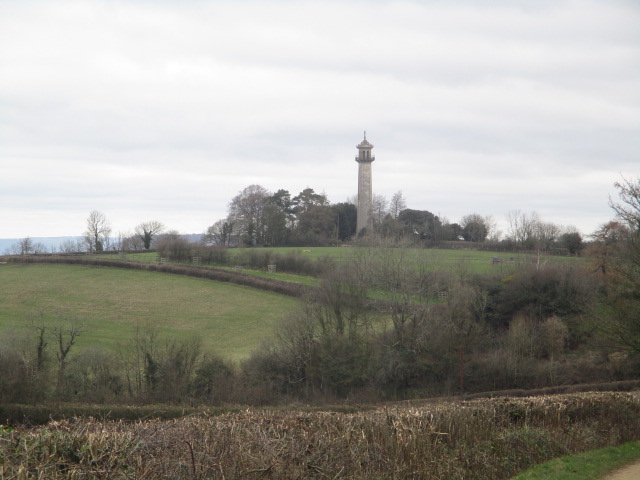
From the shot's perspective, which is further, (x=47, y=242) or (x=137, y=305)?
(x=47, y=242)

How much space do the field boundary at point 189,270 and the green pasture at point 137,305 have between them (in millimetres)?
718

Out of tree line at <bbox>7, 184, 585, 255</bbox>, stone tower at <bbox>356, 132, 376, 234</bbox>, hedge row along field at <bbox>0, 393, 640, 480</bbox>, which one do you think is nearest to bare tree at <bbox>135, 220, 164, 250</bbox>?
tree line at <bbox>7, 184, 585, 255</bbox>

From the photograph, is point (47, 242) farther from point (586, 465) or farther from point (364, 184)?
point (586, 465)

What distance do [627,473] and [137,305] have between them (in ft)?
127

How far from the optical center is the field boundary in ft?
147

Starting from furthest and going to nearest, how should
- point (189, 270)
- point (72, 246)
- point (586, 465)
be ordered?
point (72, 246), point (189, 270), point (586, 465)

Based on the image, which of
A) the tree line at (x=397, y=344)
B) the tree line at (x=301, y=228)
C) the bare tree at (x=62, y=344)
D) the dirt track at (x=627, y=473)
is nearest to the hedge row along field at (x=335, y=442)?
the dirt track at (x=627, y=473)

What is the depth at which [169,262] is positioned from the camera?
2211 inches

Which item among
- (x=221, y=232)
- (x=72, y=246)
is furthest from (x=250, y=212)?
(x=72, y=246)

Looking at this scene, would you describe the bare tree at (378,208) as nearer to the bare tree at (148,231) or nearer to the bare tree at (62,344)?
the bare tree at (148,231)

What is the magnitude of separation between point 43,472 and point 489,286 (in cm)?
3346

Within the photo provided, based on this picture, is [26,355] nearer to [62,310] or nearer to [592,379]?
[62,310]

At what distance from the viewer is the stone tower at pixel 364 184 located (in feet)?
263

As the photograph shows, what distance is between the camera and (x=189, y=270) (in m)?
51.2
